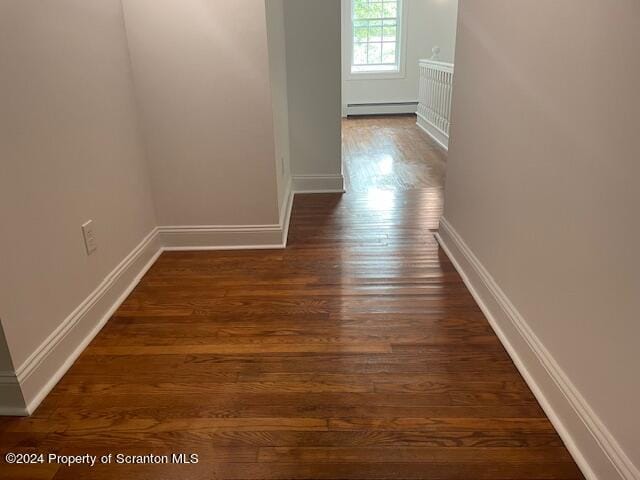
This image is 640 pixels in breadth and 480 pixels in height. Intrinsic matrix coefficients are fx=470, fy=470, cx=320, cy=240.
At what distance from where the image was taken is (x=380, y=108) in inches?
352

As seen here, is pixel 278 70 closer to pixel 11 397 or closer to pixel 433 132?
pixel 11 397

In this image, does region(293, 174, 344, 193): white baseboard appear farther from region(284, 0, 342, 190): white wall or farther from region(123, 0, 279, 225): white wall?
region(123, 0, 279, 225): white wall

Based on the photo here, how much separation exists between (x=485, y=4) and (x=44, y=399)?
2244mm

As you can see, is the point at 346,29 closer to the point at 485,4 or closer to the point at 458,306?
the point at 485,4

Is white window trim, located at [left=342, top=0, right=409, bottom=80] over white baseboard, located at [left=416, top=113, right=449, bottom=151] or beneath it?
over

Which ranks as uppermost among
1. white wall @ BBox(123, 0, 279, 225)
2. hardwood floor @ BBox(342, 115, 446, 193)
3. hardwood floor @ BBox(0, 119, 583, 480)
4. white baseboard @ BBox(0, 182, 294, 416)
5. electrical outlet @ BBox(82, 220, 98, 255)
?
white wall @ BBox(123, 0, 279, 225)

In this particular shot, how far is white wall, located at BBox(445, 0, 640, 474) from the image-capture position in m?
1.07

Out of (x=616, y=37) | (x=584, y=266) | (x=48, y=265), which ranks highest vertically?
(x=616, y=37)

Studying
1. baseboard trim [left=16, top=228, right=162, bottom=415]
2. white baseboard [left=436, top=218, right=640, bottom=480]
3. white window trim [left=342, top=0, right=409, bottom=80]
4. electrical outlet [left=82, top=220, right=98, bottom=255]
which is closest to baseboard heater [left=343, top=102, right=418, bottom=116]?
white window trim [left=342, top=0, right=409, bottom=80]

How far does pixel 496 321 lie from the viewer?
6.19ft

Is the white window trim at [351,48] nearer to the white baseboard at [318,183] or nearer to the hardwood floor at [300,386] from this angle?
the white baseboard at [318,183]

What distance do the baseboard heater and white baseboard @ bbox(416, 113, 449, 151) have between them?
1.51m

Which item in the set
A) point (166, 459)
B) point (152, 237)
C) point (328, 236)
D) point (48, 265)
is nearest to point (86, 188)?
point (48, 265)

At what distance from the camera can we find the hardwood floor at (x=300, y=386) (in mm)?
1290
